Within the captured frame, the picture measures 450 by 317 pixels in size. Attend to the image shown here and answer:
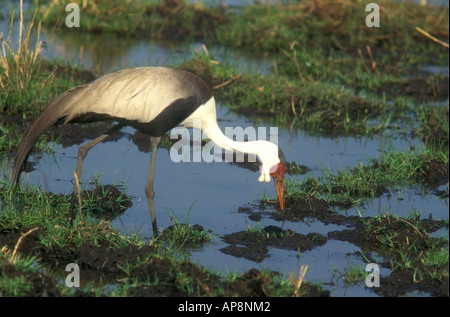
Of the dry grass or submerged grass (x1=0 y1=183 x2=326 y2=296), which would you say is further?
the dry grass

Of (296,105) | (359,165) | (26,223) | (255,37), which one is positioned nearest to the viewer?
(26,223)

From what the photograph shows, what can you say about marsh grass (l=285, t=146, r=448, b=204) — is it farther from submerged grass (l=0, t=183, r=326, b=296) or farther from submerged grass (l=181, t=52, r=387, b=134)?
submerged grass (l=0, t=183, r=326, b=296)

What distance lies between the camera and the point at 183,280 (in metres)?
4.88

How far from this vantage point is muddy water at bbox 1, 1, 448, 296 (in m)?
5.61

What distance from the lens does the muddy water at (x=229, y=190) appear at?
561cm

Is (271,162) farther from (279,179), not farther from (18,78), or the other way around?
(18,78)

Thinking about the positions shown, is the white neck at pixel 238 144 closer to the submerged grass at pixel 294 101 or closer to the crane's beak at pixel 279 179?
the crane's beak at pixel 279 179

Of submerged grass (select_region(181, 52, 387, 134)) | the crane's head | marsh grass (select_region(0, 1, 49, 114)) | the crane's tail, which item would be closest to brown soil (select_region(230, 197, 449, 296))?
the crane's head

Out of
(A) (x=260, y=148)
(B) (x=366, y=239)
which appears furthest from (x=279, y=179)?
(B) (x=366, y=239)

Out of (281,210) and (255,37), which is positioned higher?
(255,37)

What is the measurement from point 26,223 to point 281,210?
2253 millimetres
